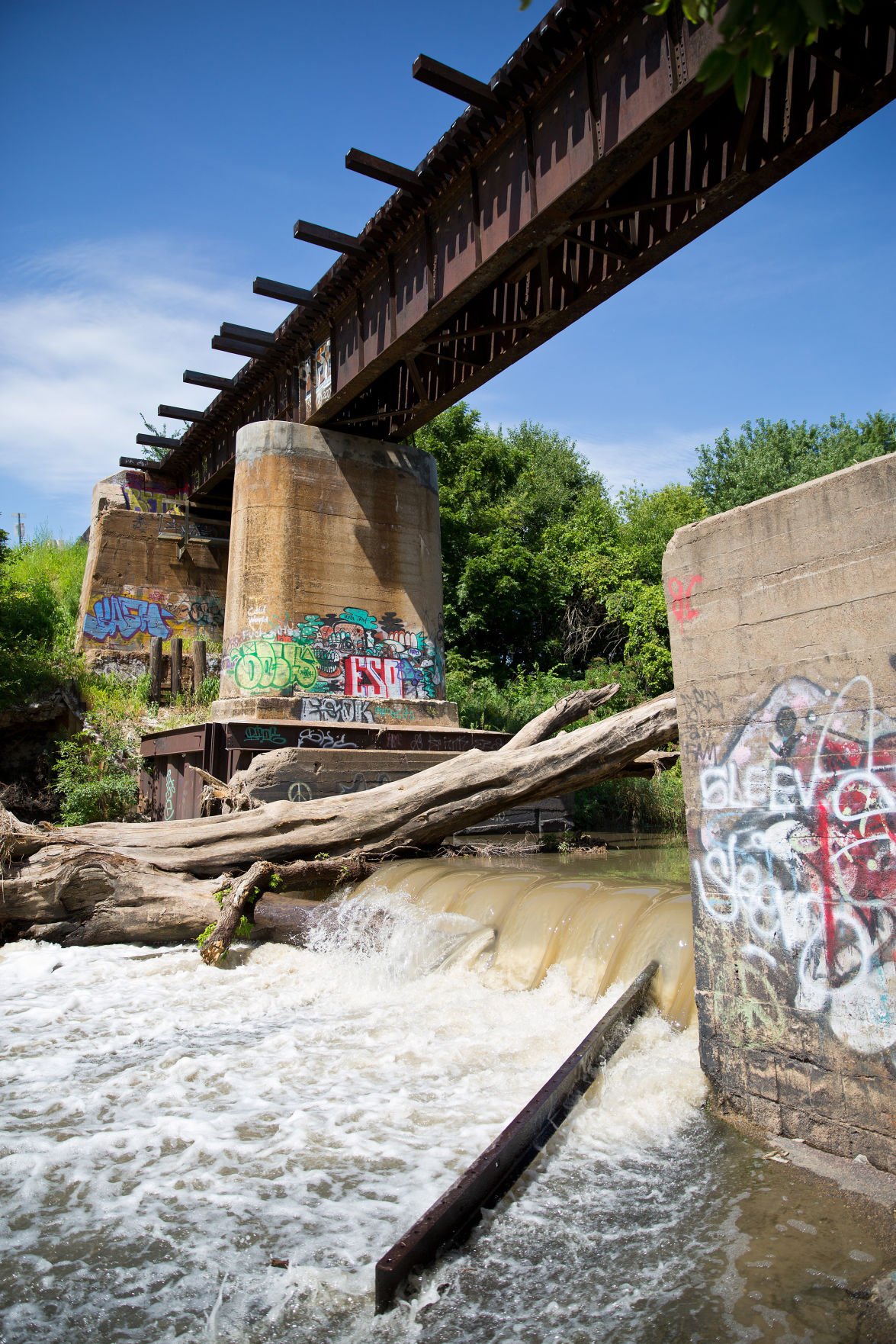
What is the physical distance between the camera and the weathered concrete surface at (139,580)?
20.5 metres

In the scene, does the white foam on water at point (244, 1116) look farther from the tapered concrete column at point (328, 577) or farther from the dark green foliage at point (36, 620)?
the dark green foliage at point (36, 620)

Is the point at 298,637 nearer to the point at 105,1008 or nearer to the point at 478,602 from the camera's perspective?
the point at 105,1008

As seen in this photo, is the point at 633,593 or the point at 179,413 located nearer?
the point at 179,413

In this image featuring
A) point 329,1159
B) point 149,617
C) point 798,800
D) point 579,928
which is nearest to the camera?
point 798,800

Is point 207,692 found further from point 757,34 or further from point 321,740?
point 757,34

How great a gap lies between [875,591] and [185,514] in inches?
767

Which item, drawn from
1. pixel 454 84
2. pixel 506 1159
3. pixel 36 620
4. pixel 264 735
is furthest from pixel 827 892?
pixel 36 620

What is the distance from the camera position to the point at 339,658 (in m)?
15.4

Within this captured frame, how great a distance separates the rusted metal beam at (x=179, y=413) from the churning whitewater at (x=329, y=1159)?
41.9 ft

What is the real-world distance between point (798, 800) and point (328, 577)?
11977 millimetres

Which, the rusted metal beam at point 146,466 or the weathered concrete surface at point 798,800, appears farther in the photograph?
the rusted metal beam at point 146,466

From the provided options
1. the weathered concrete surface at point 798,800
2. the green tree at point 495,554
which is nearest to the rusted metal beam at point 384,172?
the weathered concrete surface at point 798,800

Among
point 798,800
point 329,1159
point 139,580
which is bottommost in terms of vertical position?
point 329,1159

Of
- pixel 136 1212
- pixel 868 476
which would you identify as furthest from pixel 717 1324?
pixel 868 476
